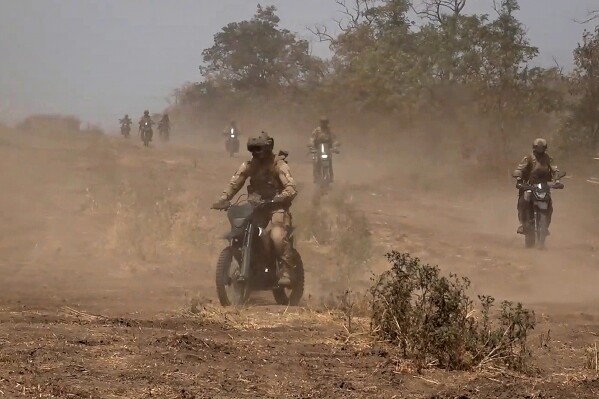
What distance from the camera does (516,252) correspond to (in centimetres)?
1420

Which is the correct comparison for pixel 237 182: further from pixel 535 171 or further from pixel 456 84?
pixel 456 84

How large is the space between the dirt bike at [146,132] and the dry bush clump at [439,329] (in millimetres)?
29633

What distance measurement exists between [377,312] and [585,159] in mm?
19931

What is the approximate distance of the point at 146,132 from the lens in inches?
1399

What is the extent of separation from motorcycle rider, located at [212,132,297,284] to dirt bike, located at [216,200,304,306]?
8 centimetres

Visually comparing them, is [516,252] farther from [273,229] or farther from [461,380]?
[461,380]

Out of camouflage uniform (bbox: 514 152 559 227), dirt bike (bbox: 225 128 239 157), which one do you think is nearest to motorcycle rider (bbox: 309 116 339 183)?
camouflage uniform (bbox: 514 152 559 227)

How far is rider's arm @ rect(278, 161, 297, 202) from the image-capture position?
912cm

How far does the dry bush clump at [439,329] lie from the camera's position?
5.95 meters

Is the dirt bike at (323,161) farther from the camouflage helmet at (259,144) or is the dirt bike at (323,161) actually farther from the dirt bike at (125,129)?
the dirt bike at (125,129)

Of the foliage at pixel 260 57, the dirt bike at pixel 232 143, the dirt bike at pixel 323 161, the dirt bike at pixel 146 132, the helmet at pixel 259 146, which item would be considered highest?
the foliage at pixel 260 57

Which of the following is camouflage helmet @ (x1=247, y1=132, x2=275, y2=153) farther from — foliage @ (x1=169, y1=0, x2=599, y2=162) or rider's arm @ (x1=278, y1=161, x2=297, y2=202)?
foliage @ (x1=169, y1=0, x2=599, y2=162)

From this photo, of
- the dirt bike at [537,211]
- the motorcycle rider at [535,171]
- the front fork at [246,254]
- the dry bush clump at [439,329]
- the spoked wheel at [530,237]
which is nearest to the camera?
the dry bush clump at [439,329]

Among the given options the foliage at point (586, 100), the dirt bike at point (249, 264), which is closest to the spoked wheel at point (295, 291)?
the dirt bike at point (249, 264)
